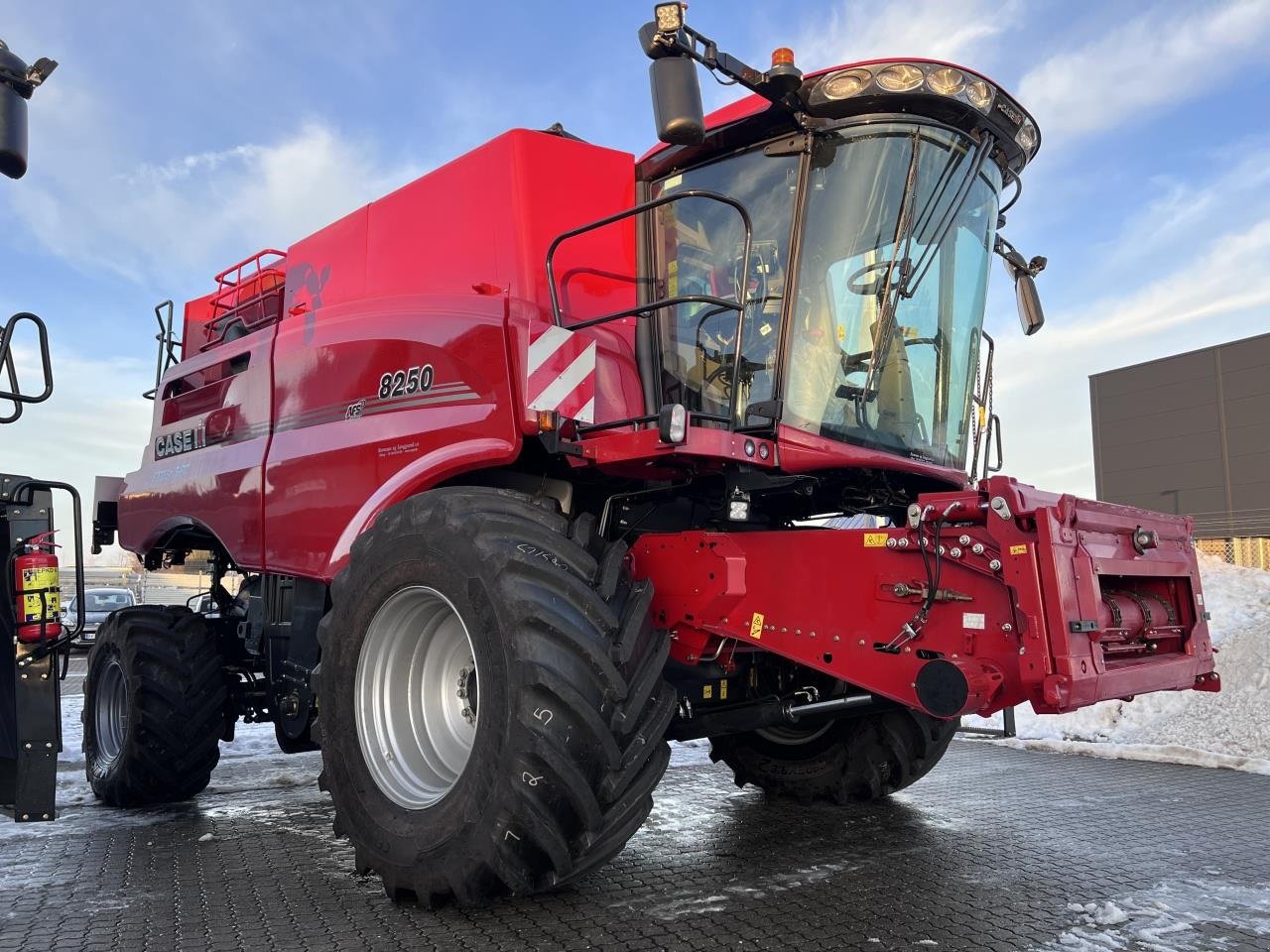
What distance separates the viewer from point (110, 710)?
6281mm

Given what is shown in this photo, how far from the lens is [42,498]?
191 inches

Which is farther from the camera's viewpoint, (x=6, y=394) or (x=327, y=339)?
(x=327, y=339)

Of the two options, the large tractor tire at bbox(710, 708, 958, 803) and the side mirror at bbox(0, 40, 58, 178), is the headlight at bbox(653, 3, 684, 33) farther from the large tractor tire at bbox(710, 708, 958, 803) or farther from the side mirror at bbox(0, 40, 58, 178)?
the large tractor tire at bbox(710, 708, 958, 803)

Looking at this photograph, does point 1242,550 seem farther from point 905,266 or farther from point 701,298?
point 701,298

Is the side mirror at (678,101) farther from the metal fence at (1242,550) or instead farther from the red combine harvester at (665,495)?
the metal fence at (1242,550)

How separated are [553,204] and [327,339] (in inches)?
55.5

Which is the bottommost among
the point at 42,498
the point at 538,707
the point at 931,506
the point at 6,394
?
the point at 538,707

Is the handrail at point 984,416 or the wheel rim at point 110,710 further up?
the handrail at point 984,416

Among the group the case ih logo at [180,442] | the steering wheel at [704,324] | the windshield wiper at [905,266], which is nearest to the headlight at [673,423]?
the steering wheel at [704,324]

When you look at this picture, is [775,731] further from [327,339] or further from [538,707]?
[327,339]

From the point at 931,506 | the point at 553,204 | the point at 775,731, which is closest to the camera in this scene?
the point at 931,506

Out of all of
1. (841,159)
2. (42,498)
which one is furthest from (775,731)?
(42,498)

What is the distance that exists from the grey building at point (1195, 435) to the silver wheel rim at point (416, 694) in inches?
1237

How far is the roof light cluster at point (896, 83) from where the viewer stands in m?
4.00
